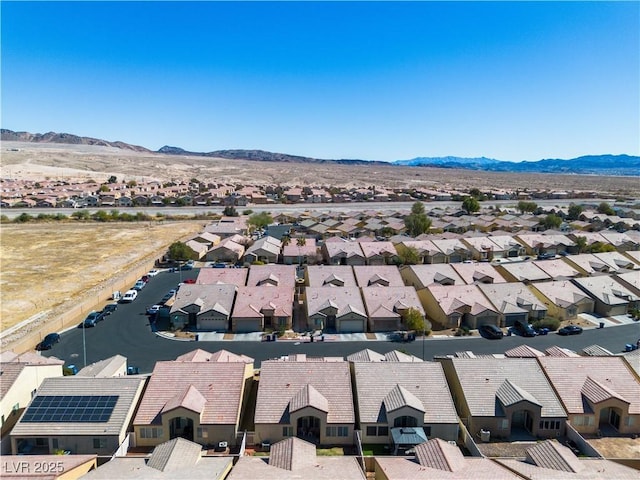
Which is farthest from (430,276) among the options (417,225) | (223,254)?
(223,254)

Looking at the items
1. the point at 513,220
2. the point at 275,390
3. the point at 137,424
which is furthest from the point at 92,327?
the point at 513,220

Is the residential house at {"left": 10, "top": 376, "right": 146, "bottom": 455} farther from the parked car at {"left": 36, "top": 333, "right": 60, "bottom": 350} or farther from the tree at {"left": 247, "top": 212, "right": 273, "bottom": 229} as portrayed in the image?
the tree at {"left": 247, "top": 212, "right": 273, "bottom": 229}

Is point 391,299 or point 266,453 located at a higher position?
point 391,299

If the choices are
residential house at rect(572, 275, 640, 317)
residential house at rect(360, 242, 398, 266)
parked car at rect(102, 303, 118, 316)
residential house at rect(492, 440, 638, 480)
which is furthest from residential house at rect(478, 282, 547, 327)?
parked car at rect(102, 303, 118, 316)

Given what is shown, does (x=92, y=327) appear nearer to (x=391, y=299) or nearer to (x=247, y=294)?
(x=247, y=294)

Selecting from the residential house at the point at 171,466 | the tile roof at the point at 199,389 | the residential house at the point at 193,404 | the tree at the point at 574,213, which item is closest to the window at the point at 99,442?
the residential house at the point at 193,404

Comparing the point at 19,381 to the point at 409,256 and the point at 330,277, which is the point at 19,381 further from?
the point at 409,256
